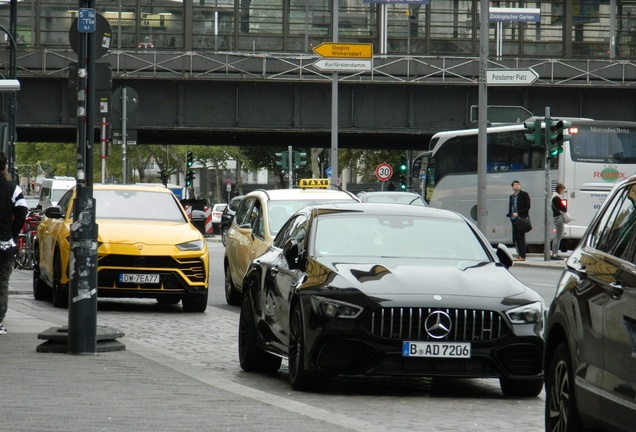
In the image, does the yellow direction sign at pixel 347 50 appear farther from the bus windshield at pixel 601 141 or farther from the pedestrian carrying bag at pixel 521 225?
the bus windshield at pixel 601 141

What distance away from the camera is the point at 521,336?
413 inches

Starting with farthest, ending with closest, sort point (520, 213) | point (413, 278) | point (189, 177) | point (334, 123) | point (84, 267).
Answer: point (189, 177), point (334, 123), point (520, 213), point (84, 267), point (413, 278)

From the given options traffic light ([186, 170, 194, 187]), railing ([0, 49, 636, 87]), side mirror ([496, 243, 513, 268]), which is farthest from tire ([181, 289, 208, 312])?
traffic light ([186, 170, 194, 187])

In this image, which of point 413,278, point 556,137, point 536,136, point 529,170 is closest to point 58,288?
point 413,278

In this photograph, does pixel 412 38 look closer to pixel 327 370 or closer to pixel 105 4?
pixel 105 4

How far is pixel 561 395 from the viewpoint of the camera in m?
7.39

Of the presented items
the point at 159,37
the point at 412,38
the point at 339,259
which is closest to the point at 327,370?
the point at 339,259

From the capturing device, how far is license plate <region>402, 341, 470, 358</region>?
33.9 ft

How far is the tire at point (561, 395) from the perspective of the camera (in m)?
7.15

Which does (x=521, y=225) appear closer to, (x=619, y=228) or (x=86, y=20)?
(x=86, y=20)

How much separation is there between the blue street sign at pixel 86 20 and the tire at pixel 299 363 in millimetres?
3326

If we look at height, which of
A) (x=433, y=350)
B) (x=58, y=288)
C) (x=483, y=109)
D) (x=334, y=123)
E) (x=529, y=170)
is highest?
(x=334, y=123)

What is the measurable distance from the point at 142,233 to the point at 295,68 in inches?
1264

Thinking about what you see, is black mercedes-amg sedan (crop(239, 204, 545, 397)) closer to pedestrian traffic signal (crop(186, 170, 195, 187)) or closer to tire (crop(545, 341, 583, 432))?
tire (crop(545, 341, 583, 432))
